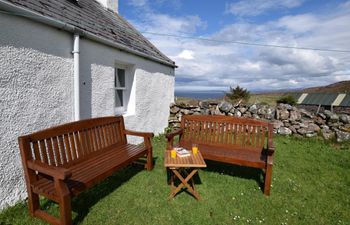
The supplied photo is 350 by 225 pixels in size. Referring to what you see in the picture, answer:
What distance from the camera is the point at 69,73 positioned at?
3.82m

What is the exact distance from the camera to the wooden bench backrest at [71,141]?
2756mm

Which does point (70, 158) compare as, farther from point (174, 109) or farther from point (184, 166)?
point (174, 109)

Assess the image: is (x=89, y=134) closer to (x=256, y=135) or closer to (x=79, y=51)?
(x=79, y=51)

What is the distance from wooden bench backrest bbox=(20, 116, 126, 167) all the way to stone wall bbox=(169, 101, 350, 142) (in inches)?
173

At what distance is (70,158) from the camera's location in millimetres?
3232

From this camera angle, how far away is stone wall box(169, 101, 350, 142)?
6.96m

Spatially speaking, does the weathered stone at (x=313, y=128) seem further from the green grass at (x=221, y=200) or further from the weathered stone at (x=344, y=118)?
the green grass at (x=221, y=200)

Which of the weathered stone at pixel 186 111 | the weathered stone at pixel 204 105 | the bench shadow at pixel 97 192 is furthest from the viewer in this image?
the weathered stone at pixel 186 111

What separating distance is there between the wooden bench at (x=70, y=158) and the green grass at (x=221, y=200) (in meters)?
0.46

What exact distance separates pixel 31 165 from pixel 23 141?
0.31 m

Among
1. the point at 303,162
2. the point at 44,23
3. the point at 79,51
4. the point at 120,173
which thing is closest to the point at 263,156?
the point at 303,162

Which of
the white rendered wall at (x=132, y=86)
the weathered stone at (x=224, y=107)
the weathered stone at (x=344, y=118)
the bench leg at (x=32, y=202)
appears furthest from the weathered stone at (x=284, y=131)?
the bench leg at (x=32, y=202)

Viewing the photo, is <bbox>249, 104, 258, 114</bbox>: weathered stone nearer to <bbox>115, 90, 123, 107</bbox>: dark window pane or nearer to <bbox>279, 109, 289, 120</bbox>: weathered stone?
<bbox>279, 109, 289, 120</bbox>: weathered stone

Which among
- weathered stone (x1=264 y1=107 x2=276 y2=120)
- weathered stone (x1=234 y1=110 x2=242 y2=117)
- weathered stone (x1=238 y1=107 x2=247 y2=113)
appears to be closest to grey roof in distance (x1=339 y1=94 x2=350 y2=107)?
weathered stone (x1=264 y1=107 x2=276 y2=120)
